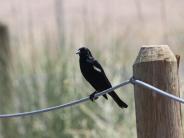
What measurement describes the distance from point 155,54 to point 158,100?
0.62 feet

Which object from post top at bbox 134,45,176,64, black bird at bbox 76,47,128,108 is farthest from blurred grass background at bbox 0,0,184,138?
post top at bbox 134,45,176,64

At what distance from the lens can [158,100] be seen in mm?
2799

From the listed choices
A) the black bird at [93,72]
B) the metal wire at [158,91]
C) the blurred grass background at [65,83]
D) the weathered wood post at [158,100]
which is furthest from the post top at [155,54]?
the blurred grass background at [65,83]

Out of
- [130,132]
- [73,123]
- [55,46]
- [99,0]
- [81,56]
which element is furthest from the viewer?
[99,0]

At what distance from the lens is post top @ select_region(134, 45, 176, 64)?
283 cm

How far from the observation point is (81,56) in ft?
14.4

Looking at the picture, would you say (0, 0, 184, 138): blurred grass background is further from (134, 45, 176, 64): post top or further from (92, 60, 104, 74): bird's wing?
(134, 45, 176, 64): post top

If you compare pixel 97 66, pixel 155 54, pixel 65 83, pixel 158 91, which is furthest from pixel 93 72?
pixel 65 83

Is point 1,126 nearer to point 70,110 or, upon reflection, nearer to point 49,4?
point 70,110

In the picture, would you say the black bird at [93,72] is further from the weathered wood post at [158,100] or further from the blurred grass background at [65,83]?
the blurred grass background at [65,83]

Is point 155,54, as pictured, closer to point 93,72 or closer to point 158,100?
point 158,100

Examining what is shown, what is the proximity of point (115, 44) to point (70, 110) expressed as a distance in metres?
1.11

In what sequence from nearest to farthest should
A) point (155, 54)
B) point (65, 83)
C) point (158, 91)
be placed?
point (158, 91)
point (155, 54)
point (65, 83)

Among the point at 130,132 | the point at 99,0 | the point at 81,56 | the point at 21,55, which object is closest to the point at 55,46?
the point at 21,55
